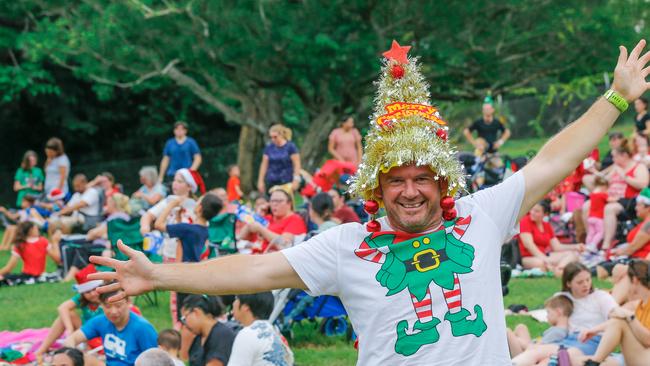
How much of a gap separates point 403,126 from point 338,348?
5188mm

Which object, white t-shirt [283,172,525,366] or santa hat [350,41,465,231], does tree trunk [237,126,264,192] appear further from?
white t-shirt [283,172,525,366]

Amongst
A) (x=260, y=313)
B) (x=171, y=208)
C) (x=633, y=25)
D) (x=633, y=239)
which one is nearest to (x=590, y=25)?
(x=633, y=25)

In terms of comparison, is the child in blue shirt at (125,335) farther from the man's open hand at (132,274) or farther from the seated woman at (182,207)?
the man's open hand at (132,274)

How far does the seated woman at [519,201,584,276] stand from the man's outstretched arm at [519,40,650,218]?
784cm

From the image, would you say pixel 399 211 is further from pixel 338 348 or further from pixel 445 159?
pixel 338 348

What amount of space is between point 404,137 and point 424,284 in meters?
0.56

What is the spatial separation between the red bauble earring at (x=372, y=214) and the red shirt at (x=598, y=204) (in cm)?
902

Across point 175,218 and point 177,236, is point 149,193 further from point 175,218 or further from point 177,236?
point 177,236

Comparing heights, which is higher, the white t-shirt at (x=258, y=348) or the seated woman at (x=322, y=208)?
the seated woman at (x=322, y=208)

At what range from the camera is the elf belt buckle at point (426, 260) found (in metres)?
3.76

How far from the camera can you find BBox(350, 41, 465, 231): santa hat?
3879mm

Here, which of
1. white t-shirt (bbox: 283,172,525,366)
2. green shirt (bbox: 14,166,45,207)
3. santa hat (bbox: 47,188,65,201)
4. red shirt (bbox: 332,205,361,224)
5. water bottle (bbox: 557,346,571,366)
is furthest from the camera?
green shirt (bbox: 14,166,45,207)

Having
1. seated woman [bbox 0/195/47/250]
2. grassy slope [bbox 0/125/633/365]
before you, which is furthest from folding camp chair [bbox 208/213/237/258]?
seated woman [bbox 0/195/47/250]

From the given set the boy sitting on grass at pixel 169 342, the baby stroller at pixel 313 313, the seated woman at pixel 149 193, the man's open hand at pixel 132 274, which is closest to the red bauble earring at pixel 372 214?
the man's open hand at pixel 132 274
